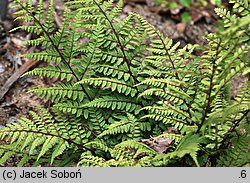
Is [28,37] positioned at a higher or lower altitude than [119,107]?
lower

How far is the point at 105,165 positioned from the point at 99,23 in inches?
44.3

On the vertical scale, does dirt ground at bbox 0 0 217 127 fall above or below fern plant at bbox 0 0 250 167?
below

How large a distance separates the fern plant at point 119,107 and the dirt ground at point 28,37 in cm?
48

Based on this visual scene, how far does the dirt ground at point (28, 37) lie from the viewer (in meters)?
3.78

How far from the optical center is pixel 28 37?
4.36 meters

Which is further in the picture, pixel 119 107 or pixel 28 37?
pixel 28 37

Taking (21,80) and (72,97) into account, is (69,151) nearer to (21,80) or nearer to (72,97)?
(72,97)

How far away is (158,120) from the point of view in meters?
3.08

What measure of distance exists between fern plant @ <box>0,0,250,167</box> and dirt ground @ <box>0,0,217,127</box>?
0.48 meters

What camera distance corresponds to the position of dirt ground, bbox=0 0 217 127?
3781 mm

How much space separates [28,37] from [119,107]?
1.73 m

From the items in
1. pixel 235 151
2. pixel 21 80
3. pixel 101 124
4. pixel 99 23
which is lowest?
Result: pixel 21 80

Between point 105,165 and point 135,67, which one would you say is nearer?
point 105,165
